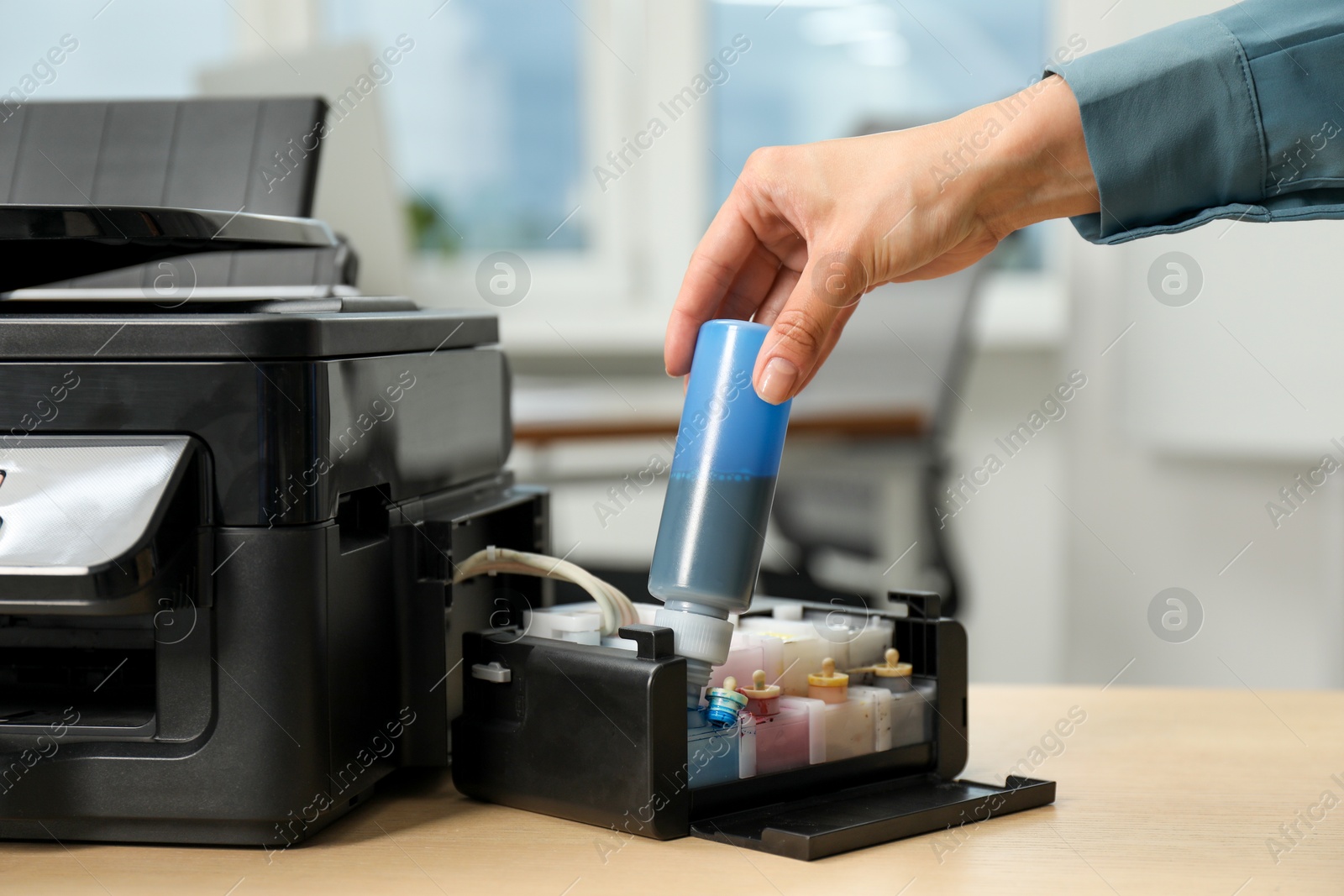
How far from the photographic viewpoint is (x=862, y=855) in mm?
625

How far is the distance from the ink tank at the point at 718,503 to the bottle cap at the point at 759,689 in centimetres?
3

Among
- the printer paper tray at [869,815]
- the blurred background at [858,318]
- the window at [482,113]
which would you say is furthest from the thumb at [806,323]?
the window at [482,113]

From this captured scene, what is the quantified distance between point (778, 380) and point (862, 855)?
245mm

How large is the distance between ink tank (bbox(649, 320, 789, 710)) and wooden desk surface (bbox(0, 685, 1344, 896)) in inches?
4.1

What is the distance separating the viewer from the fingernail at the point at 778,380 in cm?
64

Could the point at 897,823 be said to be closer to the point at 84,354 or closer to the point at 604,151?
the point at 84,354

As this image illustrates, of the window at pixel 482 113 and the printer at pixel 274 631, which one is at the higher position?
the window at pixel 482 113

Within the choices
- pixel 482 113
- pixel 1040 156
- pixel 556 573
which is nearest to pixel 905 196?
pixel 1040 156

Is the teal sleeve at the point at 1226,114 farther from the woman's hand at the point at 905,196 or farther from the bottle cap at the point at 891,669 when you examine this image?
the bottle cap at the point at 891,669

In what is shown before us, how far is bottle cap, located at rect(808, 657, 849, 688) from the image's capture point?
0.71m

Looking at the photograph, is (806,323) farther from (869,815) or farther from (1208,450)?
(1208,450)

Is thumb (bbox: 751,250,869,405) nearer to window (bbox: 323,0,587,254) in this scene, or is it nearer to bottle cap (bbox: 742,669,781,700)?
bottle cap (bbox: 742,669,781,700)

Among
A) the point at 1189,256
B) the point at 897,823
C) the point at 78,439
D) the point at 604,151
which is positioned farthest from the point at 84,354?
the point at 604,151

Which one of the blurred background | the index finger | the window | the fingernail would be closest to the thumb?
the fingernail
